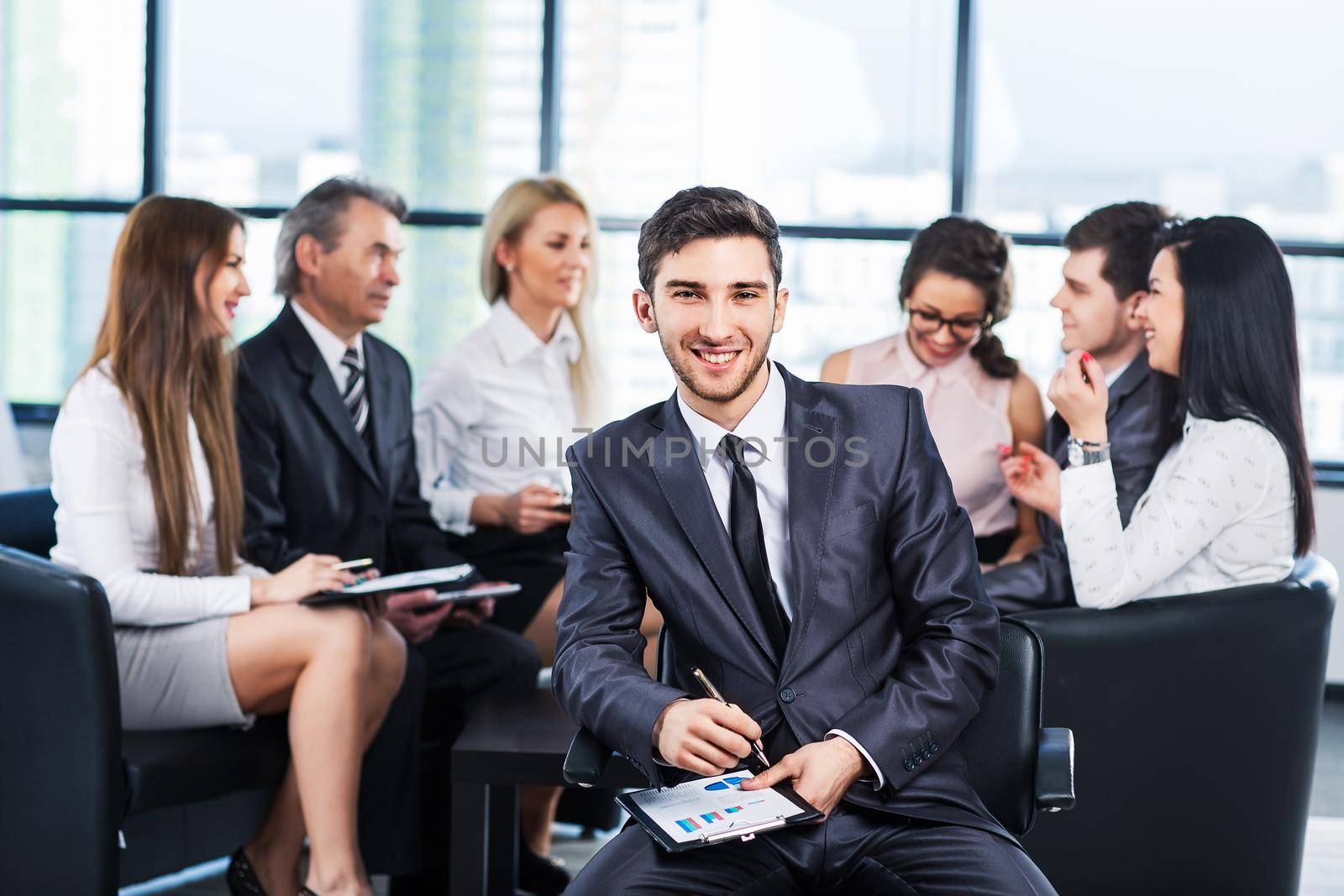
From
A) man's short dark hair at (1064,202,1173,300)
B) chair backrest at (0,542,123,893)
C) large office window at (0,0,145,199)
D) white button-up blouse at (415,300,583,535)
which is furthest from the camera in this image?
large office window at (0,0,145,199)

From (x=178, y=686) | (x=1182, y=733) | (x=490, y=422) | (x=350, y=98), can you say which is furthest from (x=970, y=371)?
(x=350, y=98)

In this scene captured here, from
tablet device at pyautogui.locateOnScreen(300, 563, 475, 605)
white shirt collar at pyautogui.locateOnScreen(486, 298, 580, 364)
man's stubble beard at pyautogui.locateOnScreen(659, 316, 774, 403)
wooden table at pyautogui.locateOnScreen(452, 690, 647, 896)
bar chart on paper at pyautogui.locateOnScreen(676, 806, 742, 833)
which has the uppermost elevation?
white shirt collar at pyautogui.locateOnScreen(486, 298, 580, 364)

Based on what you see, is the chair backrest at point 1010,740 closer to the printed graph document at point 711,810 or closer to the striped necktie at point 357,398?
the printed graph document at point 711,810

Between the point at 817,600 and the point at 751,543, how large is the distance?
12cm

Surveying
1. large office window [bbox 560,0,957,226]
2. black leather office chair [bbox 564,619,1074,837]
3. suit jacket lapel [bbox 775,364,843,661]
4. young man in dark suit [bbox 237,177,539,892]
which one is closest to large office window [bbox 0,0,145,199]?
large office window [bbox 560,0,957,226]

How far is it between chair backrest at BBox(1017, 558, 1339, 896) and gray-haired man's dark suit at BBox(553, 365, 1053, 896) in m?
0.48

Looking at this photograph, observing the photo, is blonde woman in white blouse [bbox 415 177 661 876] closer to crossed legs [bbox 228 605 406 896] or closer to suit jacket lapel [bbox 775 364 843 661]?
crossed legs [bbox 228 605 406 896]

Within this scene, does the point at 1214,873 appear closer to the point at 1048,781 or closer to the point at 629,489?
the point at 1048,781

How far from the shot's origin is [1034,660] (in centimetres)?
185

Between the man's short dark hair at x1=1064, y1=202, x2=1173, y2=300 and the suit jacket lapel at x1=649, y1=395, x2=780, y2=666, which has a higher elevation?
the man's short dark hair at x1=1064, y1=202, x2=1173, y2=300

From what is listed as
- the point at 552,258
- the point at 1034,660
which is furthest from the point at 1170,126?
the point at 1034,660

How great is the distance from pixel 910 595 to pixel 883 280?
3213 mm

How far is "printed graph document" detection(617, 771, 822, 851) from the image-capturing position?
1.51 metres

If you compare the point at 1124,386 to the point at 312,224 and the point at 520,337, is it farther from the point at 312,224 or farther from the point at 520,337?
the point at 312,224
